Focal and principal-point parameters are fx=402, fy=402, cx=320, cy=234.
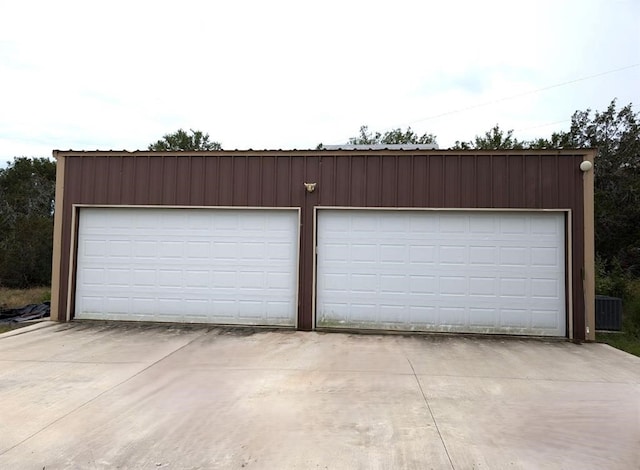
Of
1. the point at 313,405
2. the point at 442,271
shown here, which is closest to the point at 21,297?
the point at 313,405

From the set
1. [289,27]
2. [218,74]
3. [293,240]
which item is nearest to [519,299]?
[293,240]

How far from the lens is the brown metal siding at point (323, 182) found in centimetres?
728

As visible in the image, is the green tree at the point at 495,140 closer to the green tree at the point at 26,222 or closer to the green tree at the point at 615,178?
the green tree at the point at 615,178

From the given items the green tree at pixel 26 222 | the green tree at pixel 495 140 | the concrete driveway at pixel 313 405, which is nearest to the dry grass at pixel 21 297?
the green tree at pixel 26 222

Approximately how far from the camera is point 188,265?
26.1 feet

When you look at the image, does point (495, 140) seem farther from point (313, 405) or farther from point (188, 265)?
point (313, 405)

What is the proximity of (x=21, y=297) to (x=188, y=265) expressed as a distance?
693 cm

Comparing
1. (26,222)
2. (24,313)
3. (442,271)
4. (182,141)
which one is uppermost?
(182,141)

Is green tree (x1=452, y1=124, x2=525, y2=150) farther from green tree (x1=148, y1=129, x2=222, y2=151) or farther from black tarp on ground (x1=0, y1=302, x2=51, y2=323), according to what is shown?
black tarp on ground (x1=0, y1=302, x2=51, y2=323)

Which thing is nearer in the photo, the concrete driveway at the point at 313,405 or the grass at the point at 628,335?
the concrete driveway at the point at 313,405

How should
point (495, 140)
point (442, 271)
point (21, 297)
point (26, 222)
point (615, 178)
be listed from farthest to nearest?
point (495, 140) → point (615, 178) → point (26, 222) → point (21, 297) → point (442, 271)

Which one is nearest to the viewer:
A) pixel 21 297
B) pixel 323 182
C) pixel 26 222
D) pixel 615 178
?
pixel 323 182

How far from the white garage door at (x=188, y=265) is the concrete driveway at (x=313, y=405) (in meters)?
1.42

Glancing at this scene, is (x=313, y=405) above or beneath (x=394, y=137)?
beneath
